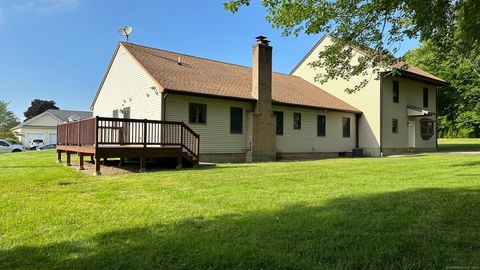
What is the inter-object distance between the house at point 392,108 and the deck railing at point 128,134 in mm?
13425

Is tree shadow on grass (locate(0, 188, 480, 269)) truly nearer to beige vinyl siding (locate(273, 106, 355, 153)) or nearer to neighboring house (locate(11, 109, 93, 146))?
beige vinyl siding (locate(273, 106, 355, 153))

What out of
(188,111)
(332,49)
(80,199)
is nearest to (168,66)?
(188,111)

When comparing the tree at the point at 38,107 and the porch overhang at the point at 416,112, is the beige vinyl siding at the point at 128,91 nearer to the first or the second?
the porch overhang at the point at 416,112

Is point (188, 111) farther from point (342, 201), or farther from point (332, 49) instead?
point (342, 201)

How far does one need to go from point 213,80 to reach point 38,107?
74.7 metres

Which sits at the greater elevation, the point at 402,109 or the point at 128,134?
the point at 402,109

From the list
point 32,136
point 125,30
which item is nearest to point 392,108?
point 125,30

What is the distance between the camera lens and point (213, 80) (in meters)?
20.0

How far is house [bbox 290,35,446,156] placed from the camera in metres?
25.2

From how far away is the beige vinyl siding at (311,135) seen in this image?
840 inches

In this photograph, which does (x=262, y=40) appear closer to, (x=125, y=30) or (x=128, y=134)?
(x=125, y=30)

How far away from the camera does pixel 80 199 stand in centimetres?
742

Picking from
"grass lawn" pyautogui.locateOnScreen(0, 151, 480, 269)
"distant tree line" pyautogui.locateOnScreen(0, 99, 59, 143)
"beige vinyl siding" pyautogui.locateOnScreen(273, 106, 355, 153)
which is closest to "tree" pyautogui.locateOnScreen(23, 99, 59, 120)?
"distant tree line" pyautogui.locateOnScreen(0, 99, 59, 143)

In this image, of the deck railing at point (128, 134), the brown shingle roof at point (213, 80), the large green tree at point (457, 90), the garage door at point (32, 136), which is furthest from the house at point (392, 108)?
the garage door at point (32, 136)
